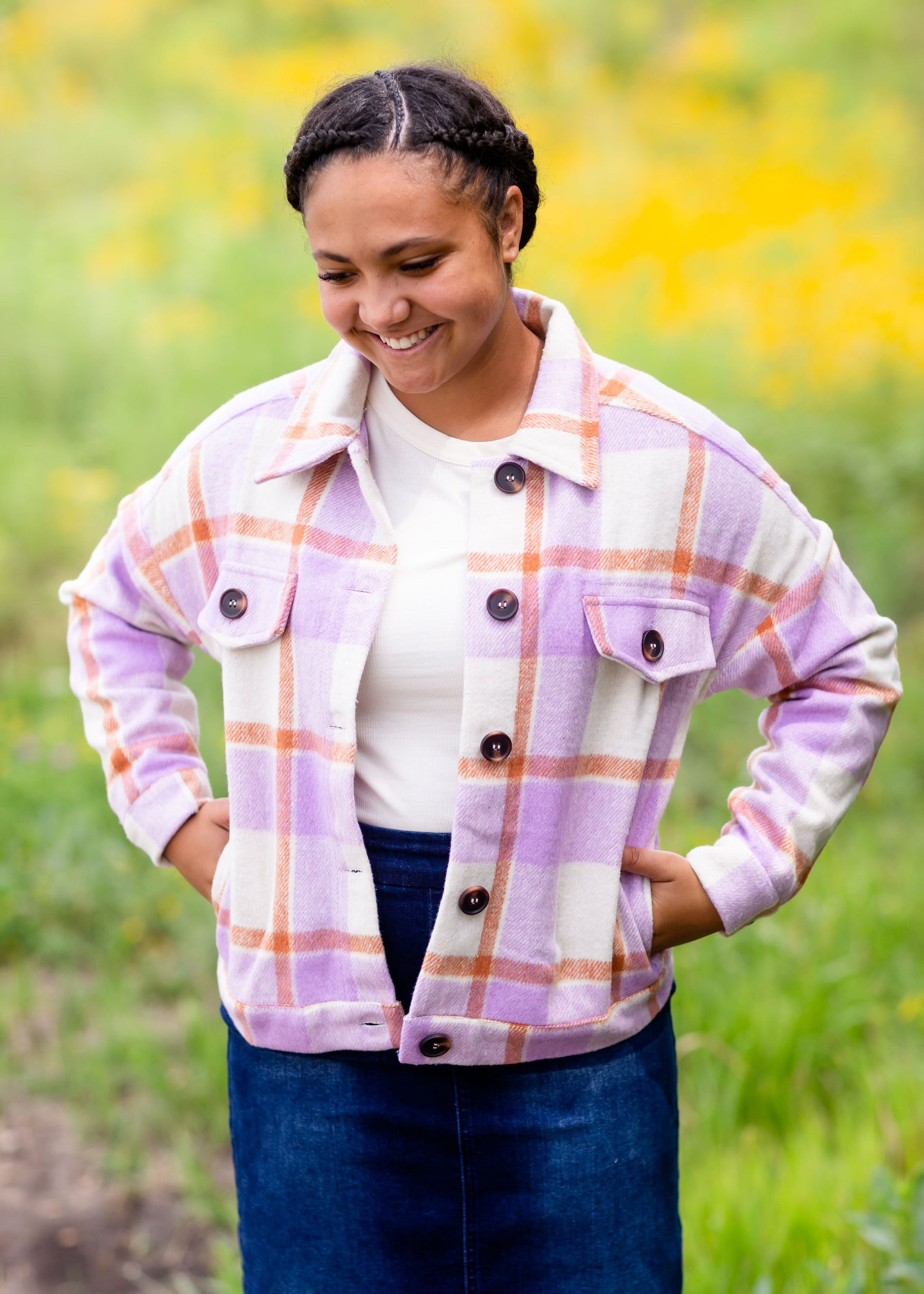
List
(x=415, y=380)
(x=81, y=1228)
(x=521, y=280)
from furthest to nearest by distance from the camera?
(x=521, y=280) → (x=81, y=1228) → (x=415, y=380)

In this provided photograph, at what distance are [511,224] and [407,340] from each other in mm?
169

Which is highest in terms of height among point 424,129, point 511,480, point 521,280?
point 521,280

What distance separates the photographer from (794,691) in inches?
58.7

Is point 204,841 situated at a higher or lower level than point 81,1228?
higher

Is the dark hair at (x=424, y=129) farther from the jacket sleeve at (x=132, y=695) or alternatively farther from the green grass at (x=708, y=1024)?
the green grass at (x=708, y=1024)

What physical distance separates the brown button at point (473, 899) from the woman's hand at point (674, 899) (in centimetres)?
18

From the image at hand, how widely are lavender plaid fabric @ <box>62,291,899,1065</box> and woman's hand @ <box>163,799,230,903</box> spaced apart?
8 centimetres

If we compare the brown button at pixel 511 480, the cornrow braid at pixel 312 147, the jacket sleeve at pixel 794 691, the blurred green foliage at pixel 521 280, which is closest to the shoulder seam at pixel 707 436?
the jacket sleeve at pixel 794 691

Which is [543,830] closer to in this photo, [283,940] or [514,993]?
[514,993]

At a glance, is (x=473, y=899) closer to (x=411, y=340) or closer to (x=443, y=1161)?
(x=443, y=1161)

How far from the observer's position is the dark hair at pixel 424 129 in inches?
48.2

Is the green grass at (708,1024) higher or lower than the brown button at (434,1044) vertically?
lower

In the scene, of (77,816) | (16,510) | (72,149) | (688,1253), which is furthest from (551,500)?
(72,149)

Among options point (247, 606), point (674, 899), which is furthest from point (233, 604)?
point (674, 899)
